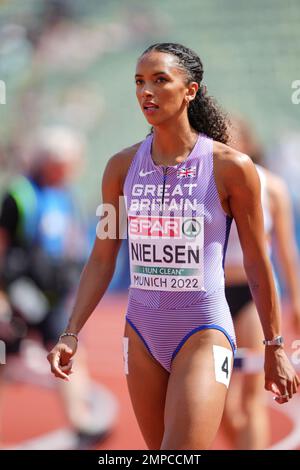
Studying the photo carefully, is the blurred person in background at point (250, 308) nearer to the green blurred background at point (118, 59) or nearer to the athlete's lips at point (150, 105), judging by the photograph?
the athlete's lips at point (150, 105)

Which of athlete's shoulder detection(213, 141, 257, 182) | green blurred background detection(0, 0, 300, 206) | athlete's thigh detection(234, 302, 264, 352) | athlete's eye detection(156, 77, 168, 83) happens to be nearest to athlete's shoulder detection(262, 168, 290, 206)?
athlete's thigh detection(234, 302, 264, 352)

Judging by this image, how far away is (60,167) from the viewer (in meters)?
7.65

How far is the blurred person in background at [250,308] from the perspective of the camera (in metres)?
4.76

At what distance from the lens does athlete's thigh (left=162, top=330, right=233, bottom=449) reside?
3.01m

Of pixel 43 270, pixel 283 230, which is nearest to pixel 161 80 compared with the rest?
pixel 283 230

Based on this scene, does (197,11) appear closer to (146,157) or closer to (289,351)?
(289,351)

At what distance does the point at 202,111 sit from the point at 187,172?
1.01 feet

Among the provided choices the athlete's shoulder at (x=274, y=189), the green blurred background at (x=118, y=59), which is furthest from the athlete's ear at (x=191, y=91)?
the green blurred background at (x=118, y=59)

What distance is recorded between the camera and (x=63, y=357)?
3285 mm

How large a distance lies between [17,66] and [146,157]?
386 inches

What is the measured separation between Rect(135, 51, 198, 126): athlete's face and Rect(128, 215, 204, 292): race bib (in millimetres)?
373

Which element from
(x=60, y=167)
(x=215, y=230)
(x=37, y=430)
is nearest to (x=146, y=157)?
(x=215, y=230)

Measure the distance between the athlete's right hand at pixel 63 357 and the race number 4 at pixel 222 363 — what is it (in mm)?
538

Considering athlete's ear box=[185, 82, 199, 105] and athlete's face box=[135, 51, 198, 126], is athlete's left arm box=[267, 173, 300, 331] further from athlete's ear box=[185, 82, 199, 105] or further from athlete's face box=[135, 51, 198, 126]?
athlete's face box=[135, 51, 198, 126]
